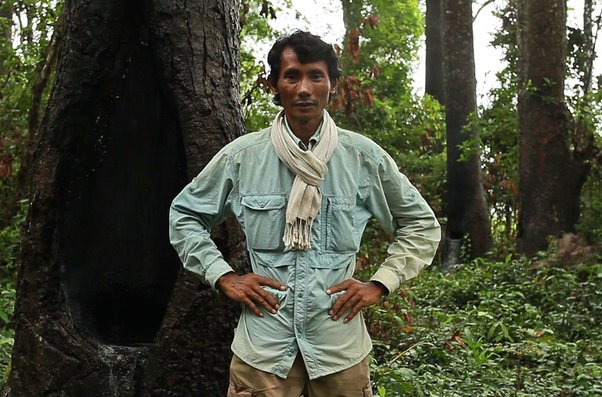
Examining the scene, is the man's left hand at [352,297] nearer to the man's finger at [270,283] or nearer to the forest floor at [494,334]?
the man's finger at [270,283]

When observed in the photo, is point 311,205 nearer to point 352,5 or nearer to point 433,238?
point 433,238

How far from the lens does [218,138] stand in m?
4.86

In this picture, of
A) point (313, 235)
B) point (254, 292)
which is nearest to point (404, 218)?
point (313, 235)

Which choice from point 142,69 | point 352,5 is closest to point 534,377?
point 142,69

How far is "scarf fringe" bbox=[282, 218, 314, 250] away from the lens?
3.18 m

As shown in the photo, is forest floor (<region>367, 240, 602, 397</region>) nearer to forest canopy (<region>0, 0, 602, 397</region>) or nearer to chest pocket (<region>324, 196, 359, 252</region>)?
forest canopy (<region>0, 0, 602, 397</region>)

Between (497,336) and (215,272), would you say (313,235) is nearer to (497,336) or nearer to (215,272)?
(215,272)

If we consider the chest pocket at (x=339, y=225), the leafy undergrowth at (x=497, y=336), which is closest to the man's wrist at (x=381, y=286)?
the chest pocket at (x=339, y=225)

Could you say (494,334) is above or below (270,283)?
below

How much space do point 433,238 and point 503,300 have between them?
6460mm

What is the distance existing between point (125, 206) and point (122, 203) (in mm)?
23

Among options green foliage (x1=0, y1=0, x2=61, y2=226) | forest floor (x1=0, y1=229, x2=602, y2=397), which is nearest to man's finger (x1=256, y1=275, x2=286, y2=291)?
forest floor (x1=0, y1=229, x2=602, y2=397)

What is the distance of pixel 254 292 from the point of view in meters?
3.20

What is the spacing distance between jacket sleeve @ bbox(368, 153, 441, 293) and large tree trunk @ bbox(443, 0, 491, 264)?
12.3 metres
